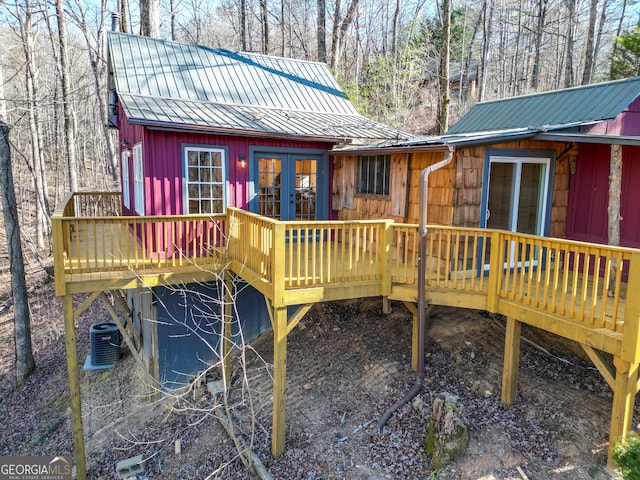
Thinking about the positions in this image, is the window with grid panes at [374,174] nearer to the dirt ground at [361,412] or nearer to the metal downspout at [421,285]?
the metal downspout at [421,285]

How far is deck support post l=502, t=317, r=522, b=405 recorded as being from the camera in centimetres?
590

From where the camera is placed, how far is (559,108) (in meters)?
8.53

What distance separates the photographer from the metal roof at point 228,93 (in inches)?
323

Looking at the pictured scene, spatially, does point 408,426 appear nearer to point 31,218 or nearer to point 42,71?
point 31,218

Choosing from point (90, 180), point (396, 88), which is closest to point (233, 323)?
point (396, 88)

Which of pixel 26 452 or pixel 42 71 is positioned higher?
pixel 42 71

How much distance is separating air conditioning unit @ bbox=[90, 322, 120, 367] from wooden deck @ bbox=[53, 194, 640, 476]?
3753 millimetres

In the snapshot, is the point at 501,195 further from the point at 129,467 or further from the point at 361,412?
the point at 129,467

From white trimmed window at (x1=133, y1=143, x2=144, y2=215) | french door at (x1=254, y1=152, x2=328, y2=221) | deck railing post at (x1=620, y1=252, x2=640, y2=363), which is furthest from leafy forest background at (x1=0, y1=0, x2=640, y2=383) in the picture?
deck railing post at (x1=620, y1=252, x2=640, y2=363)

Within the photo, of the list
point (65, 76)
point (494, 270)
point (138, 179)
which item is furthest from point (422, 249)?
point (65, 76)

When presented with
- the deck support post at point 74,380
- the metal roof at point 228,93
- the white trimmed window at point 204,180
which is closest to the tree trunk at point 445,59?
the metal roof at point 228,93

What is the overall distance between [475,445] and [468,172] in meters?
3.86

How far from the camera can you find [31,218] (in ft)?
73.6

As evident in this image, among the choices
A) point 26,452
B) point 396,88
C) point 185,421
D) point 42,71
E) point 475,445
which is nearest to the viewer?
point 475,445
